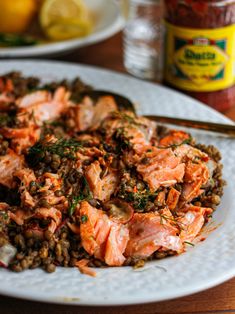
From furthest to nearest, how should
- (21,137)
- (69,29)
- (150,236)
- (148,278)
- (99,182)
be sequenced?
(69,29), (21,137), (99,182), (150,236), (148,278)

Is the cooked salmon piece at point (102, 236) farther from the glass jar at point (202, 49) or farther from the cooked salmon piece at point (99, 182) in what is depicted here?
the glass jar at point (202, 49)

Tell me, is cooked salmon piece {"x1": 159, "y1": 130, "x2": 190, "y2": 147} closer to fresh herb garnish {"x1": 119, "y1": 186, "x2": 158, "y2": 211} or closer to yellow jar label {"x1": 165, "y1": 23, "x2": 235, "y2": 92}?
fresh herb garnish {"x1": 119, "y1": 186, "x2": 158, "y2": 211}

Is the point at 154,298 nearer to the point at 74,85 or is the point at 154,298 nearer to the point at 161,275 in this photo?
the point at 161,275

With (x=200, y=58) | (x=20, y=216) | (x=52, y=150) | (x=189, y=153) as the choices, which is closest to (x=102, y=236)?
(x=20, y=216)

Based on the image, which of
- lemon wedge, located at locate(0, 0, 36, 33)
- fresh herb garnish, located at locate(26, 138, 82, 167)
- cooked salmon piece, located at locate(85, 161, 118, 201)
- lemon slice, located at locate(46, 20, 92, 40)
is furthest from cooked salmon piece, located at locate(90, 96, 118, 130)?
lemon wedge, located at locate(0, 0, 36, 33)

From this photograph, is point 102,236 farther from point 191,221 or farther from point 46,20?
point 46,20

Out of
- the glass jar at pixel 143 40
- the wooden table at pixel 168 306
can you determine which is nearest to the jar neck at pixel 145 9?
the glass jar at pixel 143 40
